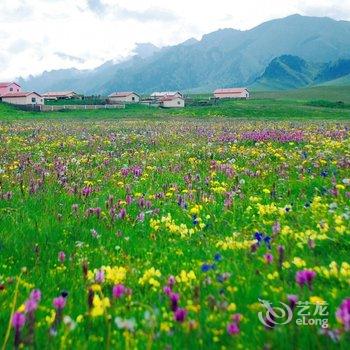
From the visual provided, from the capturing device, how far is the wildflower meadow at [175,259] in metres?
3.35

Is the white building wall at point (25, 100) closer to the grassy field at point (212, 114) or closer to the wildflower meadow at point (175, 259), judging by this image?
the grassy field at point (212, 114)

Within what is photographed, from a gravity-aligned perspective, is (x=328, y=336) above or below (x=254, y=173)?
above

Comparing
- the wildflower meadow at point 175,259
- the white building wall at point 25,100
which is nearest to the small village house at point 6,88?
the white building wall at point 25,100

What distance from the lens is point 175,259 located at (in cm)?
555

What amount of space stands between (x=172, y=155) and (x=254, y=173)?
191 inches

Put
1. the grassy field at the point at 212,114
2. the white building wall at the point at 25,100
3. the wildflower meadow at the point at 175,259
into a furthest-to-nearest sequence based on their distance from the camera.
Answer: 1. the white building wall at the point at 25,100
2. the grassy field at the point at 212,114
3. the wildflower meadow at the point at 175,259

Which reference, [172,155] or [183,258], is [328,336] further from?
[172,155]

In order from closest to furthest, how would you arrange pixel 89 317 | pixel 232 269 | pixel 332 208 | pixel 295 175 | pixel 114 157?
pixel 89 317
pixel 232 269
pixel 332 208
pixel 295 175
pixel 114 157

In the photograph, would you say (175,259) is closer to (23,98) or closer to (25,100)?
(25,100)

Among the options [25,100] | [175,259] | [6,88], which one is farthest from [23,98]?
[175,259]

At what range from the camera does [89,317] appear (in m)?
3.74

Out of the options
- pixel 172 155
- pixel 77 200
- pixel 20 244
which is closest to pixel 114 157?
pixel 172 155

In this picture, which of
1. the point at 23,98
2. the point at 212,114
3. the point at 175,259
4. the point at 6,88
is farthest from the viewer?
the point at 6,88

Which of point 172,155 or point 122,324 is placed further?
point 172,155
